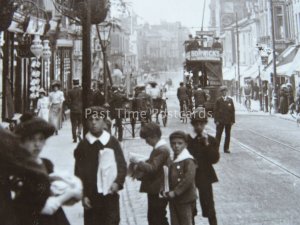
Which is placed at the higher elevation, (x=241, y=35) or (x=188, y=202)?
(x=241, y=35)

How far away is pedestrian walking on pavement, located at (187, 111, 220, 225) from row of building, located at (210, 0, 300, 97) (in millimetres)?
23652

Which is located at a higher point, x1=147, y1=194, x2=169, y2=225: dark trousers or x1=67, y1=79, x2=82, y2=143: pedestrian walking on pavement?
x1=67, y1=79, x2=82, y2=143: pedestrian walking on pavement

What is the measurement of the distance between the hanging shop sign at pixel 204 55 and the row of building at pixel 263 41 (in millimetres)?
3917

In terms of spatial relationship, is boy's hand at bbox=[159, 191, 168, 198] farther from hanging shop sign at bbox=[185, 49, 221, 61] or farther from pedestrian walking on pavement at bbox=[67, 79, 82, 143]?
hanging shop sign at bbox=[185, 49, 221, 61]

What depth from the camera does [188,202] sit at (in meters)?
5.09

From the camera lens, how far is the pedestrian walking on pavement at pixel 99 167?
16.1 feet

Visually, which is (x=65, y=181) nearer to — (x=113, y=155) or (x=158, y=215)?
(x=113, y=155)

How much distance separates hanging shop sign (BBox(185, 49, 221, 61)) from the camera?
27.7 meters

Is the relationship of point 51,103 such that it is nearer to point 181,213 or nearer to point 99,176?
point 99,176

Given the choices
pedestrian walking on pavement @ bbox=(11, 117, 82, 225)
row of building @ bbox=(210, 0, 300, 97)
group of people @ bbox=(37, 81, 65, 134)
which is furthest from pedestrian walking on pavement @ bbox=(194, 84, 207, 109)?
pedestrian walking on pavement @ bbox=(11, 117, 82, 225)

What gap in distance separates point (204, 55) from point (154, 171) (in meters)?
23.1

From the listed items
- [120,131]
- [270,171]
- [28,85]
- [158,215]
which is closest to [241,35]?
[28,85]

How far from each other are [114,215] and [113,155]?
66 centimetres

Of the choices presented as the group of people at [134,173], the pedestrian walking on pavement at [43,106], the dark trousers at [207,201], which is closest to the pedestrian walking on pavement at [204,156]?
the dark trousers at [207,201]
